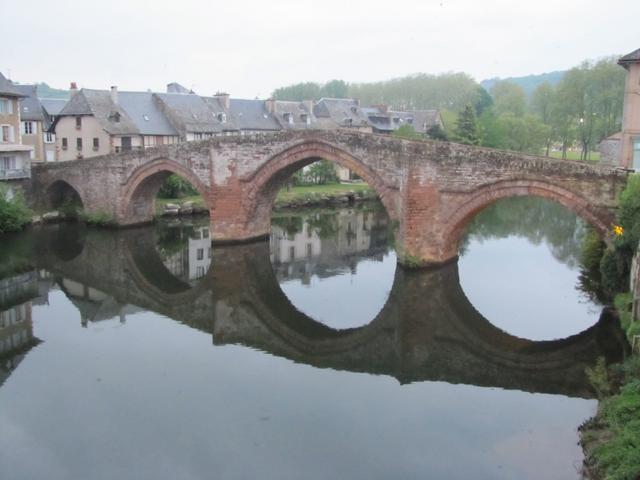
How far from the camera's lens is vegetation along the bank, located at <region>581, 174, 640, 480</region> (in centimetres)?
913

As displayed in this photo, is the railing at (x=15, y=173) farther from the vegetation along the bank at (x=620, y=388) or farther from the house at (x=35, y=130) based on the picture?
the vegetation along the bank at (x=620, y=388)

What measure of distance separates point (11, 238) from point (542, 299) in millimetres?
22054

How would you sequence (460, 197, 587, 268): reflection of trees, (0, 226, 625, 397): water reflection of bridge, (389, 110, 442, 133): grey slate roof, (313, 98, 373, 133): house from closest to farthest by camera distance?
(0, 226, 625, 397): water reflection of bridge → (460, 197, 587, 268): reflection of trees → (313, 98, 373, 133): house → (389, 110, 442, 133): grey slate roof

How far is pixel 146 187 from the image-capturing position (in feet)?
99.6

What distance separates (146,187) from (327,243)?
358 inches

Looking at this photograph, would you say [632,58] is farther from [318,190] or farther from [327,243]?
[318,190]

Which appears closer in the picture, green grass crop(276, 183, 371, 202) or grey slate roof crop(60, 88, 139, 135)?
grey slate roof crop(60, 88, 139, 135)

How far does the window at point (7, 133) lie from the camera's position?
104 ft

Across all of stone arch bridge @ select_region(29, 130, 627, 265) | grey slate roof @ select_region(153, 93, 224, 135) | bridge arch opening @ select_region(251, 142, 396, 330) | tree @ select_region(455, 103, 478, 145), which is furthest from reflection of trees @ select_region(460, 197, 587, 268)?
grey slate roof @ select_region(153, 93, 224, 135)

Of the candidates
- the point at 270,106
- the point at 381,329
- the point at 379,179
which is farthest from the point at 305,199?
the point at 381,329

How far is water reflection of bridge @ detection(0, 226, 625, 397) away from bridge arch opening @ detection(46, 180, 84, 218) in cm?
843

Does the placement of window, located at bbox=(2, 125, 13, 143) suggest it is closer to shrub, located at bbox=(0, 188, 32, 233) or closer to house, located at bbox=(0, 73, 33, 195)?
house, located at bbox=(0, 73, 33, 195)

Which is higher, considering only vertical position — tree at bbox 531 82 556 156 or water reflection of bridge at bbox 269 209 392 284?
tree at bbox 531 82 556 156

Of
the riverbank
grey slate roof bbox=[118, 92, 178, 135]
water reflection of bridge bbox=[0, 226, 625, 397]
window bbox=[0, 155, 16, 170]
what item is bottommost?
water reflection of bridge bbox=[0, 226, 625, 397]
